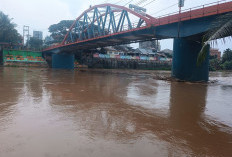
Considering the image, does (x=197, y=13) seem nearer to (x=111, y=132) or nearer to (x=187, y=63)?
(x=187, y=63)

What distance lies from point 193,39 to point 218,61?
2441 inches

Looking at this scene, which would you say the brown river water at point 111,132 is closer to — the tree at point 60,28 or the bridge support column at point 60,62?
the bridge support column at point 60,62

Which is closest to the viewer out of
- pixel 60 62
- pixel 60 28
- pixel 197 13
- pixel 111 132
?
pixel 111 132

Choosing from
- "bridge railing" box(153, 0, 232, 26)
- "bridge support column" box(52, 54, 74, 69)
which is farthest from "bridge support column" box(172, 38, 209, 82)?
"bridge support column" box(52, 54, 74, 69)

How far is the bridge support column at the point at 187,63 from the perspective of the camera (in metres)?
17.7

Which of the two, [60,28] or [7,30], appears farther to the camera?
[60,28]

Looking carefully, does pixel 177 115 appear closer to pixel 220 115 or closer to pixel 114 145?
pixel 220 115

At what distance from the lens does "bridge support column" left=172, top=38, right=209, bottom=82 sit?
17656 mm

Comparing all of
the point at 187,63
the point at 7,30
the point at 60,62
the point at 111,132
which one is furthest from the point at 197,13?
the point at 7,30

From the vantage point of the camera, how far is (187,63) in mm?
17672

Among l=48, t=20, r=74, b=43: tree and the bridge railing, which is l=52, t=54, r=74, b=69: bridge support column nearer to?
l=48, t=20, r=74, b=43: tree

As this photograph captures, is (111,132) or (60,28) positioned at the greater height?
(60,28)

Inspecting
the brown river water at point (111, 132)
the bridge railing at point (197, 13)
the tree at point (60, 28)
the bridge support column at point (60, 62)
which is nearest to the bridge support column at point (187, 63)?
the bridge railing at point (197, 13)

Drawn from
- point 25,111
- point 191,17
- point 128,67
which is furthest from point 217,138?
point 128,67
